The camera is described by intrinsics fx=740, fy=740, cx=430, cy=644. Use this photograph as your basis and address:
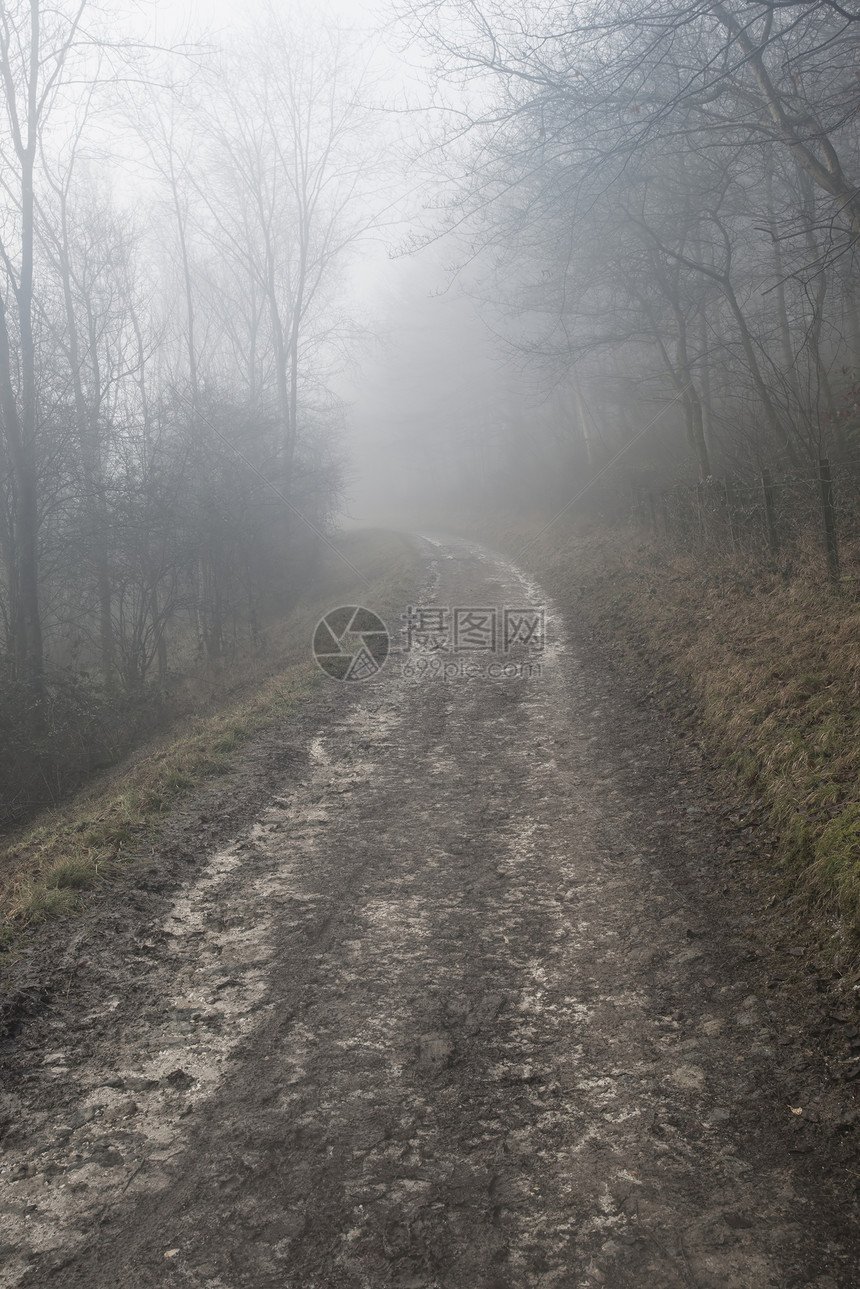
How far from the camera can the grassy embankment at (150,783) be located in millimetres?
5043

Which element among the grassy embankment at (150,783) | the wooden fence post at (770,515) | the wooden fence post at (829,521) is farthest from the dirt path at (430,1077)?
the wooden fence post at (770,515)

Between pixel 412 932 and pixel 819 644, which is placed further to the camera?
pixel 819 644

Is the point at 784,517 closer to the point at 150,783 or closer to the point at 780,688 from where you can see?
the point at 780,688

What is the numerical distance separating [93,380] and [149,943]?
19.2m

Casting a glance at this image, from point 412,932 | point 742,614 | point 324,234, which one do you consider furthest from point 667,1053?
point 324,234

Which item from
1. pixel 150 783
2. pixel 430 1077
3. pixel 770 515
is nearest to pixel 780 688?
pixel 770 515

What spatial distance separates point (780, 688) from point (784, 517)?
4643mm

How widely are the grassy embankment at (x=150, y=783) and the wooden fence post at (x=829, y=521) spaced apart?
6.68 metres

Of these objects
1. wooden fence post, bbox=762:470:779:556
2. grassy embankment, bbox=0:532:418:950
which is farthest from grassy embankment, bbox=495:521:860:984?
grassy embankment, bbox=0:532:418:950

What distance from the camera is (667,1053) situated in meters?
3.29

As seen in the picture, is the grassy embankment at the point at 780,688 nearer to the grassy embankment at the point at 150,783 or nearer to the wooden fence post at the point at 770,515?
the wooden fence post at the point at 770,515

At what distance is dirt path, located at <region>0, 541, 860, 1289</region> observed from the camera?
2430mm

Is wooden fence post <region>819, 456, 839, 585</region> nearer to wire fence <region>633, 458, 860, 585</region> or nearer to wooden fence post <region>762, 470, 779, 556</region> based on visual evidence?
wire fence <region>633, 458, 860, 585</region>

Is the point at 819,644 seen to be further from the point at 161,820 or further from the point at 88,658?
the point at 88,658
